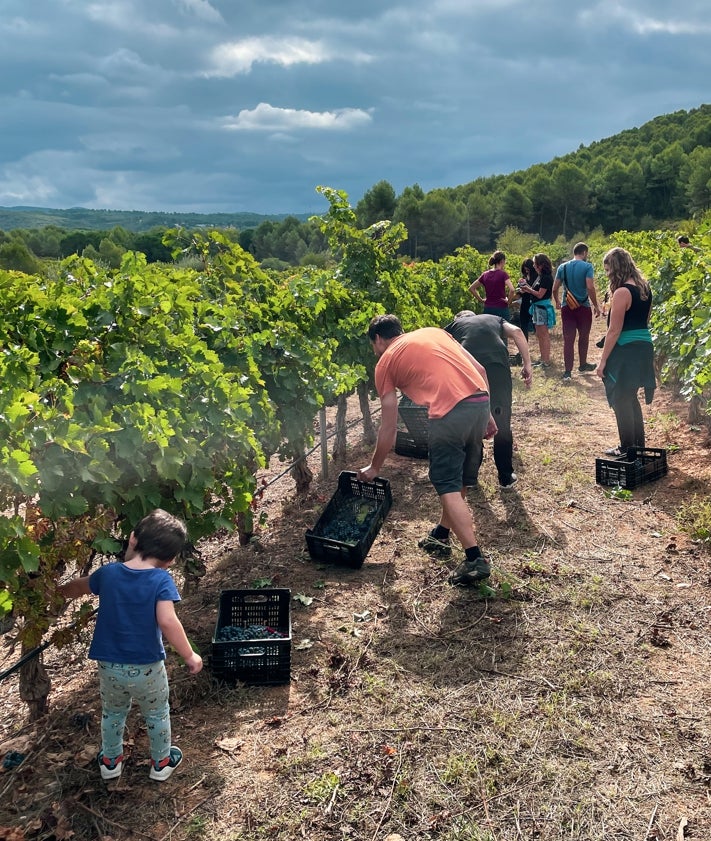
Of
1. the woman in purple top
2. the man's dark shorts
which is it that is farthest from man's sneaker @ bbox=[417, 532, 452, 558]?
the woman in purple top

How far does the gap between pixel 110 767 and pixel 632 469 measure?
16.7ft

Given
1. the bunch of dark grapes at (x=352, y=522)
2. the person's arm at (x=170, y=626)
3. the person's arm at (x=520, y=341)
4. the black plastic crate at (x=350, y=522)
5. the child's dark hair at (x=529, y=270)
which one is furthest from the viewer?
the child's dark hair at (x=529, y=270)

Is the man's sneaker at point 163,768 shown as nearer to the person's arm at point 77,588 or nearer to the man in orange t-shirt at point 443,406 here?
the person's arm at point 77,588

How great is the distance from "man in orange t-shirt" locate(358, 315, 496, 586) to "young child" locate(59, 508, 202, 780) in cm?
196

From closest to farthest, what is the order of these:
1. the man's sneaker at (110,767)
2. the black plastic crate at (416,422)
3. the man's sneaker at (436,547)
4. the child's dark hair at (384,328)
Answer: the man's sneaker at (110,767) < the child's dark hair at (384,328) < the man's sneaker at (436,547) < the black plastic crate at (416,422)

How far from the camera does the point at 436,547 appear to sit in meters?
5.30

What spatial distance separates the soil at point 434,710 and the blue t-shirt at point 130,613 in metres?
0.70

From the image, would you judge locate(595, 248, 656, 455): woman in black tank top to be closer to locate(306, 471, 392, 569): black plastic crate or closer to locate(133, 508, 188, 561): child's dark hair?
locate(306, 471, 392, 569): black plastic crate

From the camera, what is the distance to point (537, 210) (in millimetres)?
95375

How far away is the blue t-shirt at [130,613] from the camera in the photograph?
290 centimetres

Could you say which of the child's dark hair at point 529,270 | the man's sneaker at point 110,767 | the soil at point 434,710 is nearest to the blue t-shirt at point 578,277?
the child's dark hair at point 529,270

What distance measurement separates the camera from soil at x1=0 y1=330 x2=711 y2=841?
2.91m

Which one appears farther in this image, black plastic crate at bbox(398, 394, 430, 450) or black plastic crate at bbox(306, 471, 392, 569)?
black plastic crate at bbox(398, 394, 430, 450)

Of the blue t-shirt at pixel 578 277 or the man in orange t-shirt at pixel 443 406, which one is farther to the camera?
the blue t-shirt at pixel 578 277
